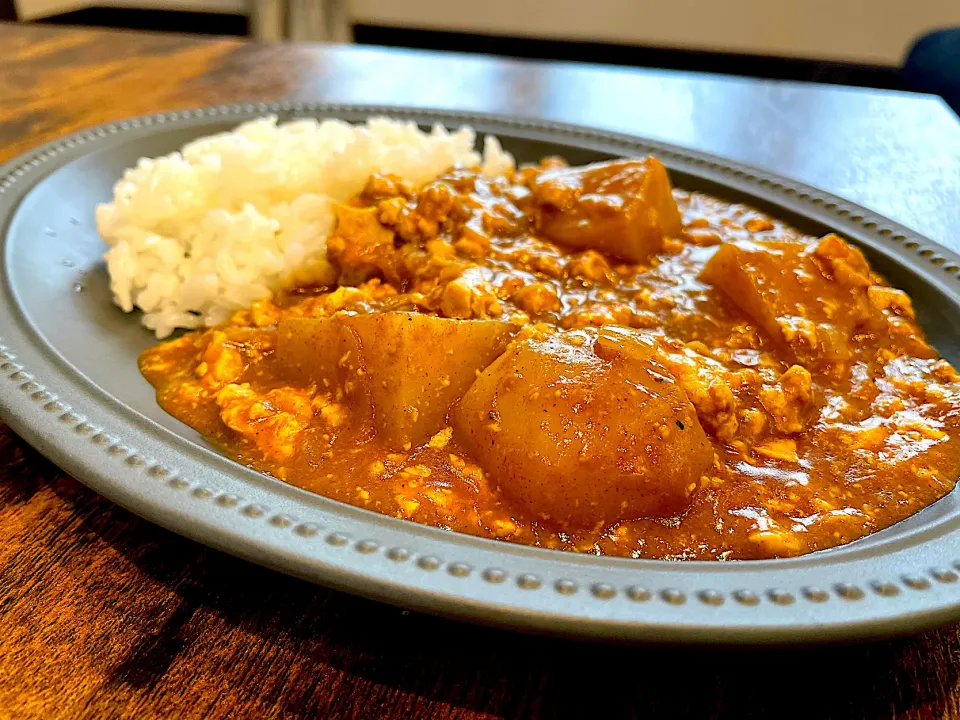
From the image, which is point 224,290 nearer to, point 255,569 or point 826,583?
point 255,569

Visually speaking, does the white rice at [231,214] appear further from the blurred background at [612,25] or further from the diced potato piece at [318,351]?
the blurred background at [612,25]

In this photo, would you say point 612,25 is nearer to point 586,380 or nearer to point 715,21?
point 715,21

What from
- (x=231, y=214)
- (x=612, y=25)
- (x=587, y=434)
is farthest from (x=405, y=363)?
(x=612, y=25)

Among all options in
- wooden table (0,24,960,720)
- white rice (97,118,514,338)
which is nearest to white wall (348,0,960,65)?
white rice (97,118,514,338)

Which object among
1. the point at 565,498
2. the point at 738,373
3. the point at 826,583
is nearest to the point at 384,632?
the point at 565,498

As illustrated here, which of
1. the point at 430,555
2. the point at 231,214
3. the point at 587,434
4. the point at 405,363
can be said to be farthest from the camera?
the point at 231,214

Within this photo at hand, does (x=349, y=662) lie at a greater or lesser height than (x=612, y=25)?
greater
